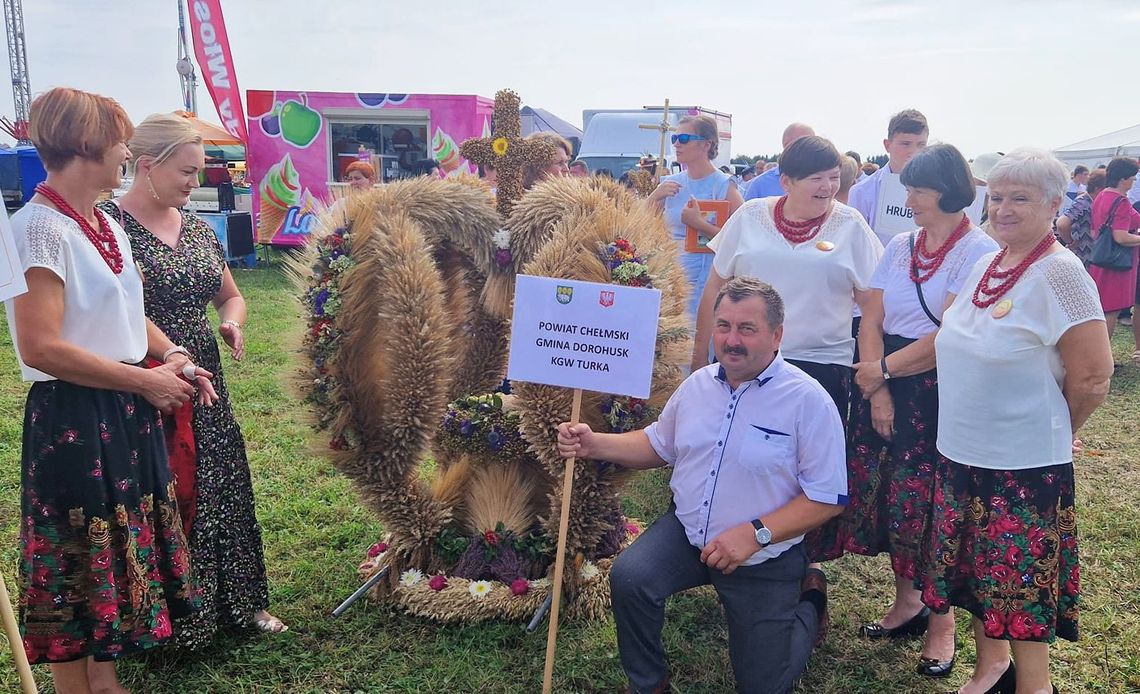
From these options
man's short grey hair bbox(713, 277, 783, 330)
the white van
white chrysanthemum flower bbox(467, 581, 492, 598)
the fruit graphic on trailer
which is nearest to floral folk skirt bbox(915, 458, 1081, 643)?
man's short grey hair bbox(713, 277, 783, 330)

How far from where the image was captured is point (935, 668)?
2963mm

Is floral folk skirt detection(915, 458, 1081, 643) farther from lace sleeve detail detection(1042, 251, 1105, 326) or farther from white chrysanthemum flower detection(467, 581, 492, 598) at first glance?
white chrysanthemum flower detection(467, 581, 492, 598)

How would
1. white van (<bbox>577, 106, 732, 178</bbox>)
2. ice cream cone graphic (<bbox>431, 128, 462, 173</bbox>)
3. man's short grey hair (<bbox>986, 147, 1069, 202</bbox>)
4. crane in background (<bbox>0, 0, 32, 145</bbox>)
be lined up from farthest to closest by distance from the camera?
crane in background (<bbox>0, 0, 32, 145</bbox>)
white van (<bbox>577, 106, 732, 178</bbox>)
ice cream cone graphic (<bbox>431, 128, 462, 173</bbox>)
man's short grey hair (<bbox>986, 147, 1069, 202</bbox>)

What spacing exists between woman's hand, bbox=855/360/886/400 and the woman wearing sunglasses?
183 centimetres

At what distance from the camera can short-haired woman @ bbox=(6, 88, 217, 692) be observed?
2221 millimetres

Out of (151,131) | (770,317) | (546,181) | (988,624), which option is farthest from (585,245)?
(988,624)

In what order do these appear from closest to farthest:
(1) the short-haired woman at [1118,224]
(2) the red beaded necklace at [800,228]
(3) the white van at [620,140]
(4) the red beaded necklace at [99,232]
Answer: (4) the red beaded necklace at [99,232] → (2) the red beaded necklace at [800,228] → (1) the short-haired woman at [1118,224] → (3) the white van at [620,140]

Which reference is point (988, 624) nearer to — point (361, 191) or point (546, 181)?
point (546, 181)

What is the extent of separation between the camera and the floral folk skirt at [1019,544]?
8.15 ft

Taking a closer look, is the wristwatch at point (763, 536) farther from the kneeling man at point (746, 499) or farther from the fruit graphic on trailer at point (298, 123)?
the fruit graphic on trailer at point (298, 123)

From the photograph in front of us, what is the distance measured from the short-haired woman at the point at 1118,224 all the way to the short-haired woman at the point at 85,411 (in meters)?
8.08

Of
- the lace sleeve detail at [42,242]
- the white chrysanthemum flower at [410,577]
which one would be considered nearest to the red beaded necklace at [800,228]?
the white chrysanthemum flower at [410,577]

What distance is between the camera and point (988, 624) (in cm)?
256

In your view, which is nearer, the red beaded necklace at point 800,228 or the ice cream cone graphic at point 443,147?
the red beaded necklace at point 800,228
